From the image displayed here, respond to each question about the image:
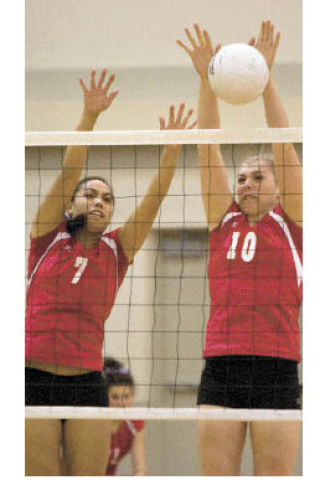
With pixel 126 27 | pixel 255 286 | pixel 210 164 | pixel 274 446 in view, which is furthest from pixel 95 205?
pixel 126 27

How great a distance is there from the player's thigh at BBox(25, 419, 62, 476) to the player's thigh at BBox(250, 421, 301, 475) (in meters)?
0.72

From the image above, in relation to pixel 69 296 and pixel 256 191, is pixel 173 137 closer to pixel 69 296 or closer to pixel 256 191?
pixel 256 191

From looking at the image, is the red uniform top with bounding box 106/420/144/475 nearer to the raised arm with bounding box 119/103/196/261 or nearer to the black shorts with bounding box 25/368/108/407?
the black shorts with bounding box 25/368/108/407

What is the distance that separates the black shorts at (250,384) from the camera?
2.73 meters

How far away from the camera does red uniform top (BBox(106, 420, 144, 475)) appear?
4.22 meters

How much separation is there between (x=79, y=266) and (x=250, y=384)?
794 millimetres

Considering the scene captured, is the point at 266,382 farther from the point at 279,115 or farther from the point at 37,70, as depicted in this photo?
the point at 37,70

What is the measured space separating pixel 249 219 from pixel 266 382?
62 centimetres

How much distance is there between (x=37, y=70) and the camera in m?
5.74

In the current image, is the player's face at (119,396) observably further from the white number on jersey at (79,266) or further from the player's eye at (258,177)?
the player's eye at (258,177)

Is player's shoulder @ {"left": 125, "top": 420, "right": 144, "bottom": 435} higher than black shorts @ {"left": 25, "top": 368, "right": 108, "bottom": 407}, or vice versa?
black shorts @ {"left": 25, "top": 368, "right": 108, "bottom": 407}

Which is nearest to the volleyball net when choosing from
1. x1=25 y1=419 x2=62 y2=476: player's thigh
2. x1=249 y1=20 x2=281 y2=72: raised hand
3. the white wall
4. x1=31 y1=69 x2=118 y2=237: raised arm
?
the white wall

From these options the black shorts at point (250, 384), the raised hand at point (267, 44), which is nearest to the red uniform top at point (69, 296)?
the black shorts at point (250, 384)

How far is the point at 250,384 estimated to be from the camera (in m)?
2.74
